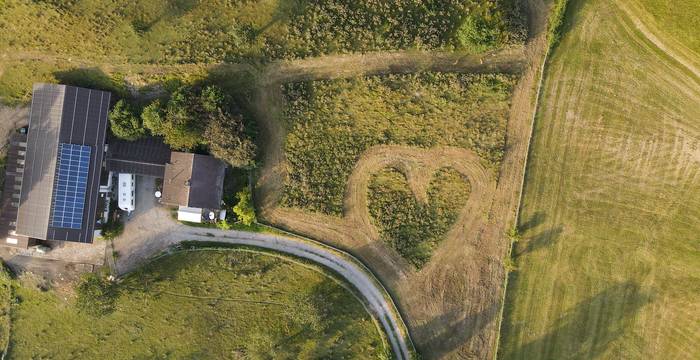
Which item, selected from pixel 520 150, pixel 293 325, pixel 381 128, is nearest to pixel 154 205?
pixel 293 325

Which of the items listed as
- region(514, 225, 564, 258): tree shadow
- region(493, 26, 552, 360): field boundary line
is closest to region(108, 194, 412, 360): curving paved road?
region(493, 26, 552, 360): field boundary line

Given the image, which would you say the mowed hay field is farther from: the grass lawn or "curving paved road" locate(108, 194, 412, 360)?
the grass lawn

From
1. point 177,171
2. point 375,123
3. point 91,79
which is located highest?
point 91,79

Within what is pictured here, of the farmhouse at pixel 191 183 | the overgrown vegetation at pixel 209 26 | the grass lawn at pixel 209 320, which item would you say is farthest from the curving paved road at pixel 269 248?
the overgrown vegetation at pixel 209 26

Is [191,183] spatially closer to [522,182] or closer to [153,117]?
[153,117]

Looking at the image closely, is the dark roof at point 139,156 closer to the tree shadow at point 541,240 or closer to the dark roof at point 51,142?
the dark roof at point 51,142

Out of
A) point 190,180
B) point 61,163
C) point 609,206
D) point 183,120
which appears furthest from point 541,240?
point 61,163
